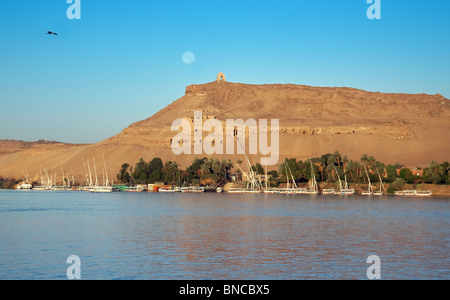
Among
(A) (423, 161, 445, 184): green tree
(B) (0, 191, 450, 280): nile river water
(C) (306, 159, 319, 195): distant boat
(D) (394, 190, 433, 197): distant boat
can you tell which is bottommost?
(B) (0, 191, 450, 280): nile river water

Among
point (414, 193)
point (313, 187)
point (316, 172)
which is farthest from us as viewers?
point (316, 172)

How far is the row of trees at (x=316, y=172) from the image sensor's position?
354 ft

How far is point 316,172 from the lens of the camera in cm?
11625

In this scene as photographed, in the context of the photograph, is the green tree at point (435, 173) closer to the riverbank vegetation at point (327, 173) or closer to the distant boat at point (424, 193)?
the riverbank vegetation at point (327, 173)

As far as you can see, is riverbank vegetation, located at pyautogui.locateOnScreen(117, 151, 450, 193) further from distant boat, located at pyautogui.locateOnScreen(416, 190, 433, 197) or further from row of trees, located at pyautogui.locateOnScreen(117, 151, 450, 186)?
distant boat, located at pyautogui.locateOnScreen(416, 190, 433, 197)

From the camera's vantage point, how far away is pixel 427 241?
117 feet

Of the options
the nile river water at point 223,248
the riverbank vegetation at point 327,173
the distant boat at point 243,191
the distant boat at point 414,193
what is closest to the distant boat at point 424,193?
the distant boat at point 414,193

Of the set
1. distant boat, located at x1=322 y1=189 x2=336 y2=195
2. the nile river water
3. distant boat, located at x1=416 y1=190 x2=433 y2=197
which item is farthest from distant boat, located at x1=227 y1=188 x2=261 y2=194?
the nile river water

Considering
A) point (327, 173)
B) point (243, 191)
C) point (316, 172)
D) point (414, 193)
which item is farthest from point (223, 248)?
point (243, 191)

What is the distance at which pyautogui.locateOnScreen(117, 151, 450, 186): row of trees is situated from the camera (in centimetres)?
10775

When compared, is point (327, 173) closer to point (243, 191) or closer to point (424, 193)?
point (243, 191)
